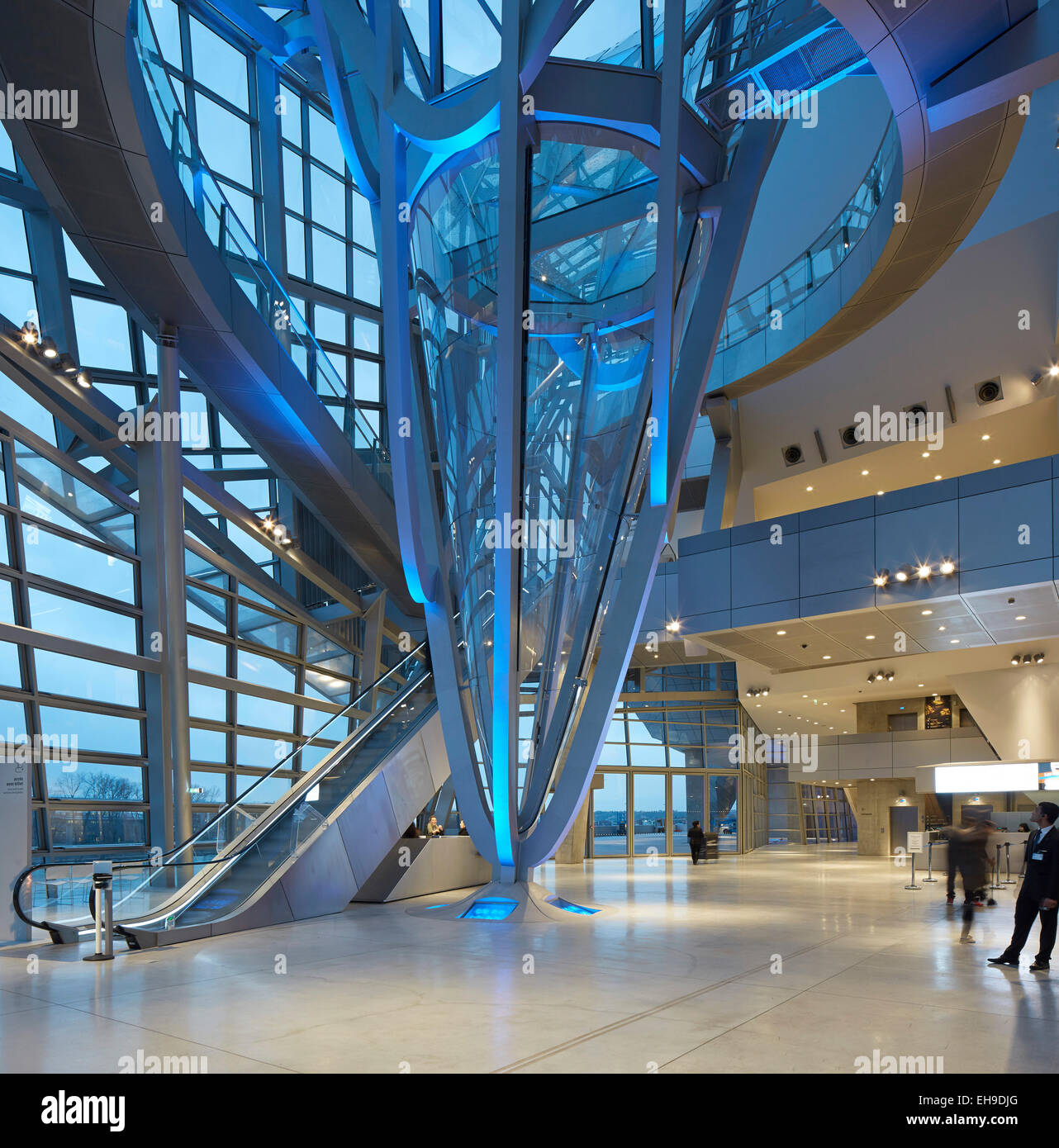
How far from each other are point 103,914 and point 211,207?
11.5 metres

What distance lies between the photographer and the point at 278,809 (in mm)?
15617

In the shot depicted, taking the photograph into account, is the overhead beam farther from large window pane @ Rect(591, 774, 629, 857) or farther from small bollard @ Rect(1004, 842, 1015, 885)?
large window pane @ Rect(591, 774, 629, 857)

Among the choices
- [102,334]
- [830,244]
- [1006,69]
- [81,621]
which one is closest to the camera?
[1006,69]

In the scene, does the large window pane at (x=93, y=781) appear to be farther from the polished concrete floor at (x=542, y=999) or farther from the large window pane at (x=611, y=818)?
the large window pane at (x=611, y=818)

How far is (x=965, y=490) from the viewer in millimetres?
18953

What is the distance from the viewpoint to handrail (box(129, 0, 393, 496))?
14.5 metres

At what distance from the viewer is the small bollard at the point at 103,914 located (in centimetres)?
1080

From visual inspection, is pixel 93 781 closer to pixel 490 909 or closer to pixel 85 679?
pixel 85 679

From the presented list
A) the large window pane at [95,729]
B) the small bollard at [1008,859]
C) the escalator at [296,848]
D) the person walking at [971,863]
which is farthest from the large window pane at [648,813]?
the person walking at [971,863]

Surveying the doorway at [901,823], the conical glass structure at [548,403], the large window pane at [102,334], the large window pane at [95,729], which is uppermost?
the large window pane at [102,334]

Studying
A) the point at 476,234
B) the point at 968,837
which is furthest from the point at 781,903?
the point at 476,234

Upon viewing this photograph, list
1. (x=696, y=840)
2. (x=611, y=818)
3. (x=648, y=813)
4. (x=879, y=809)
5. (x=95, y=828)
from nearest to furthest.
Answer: (x=95, y=828) < (x=696, y=840) < (x=611, y=818) < (x=648, y=813) < (x=879, y=809)

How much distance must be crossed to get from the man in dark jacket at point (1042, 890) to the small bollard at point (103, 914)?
9.55m

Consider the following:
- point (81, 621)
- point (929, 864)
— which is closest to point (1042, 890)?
point (81, 621)
